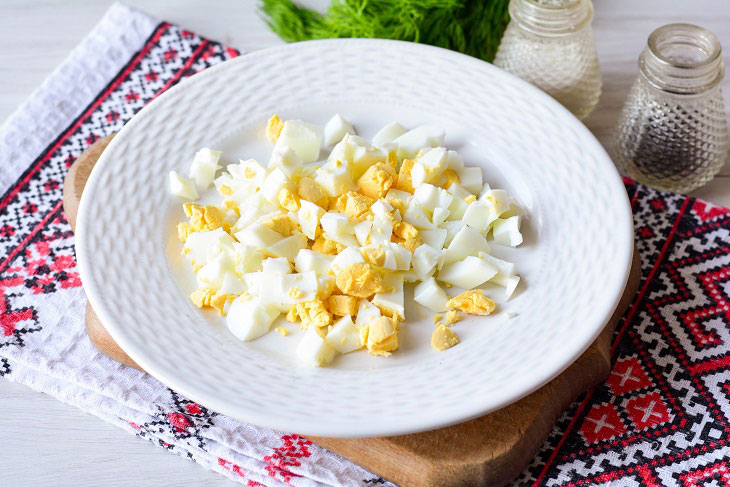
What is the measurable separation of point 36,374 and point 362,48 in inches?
42.5

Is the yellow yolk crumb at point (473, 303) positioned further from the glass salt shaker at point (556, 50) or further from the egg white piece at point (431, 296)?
the glass salt shaker at point (556, 50)

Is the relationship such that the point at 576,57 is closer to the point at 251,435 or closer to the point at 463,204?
the point at 463,204

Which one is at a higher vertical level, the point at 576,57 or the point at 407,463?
the point at 576,57

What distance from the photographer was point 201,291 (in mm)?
1847

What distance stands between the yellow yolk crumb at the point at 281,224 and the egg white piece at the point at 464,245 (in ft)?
1.07

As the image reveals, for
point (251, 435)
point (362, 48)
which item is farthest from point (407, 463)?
point (362, 48)

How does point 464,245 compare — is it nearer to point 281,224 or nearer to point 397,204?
point 397,204

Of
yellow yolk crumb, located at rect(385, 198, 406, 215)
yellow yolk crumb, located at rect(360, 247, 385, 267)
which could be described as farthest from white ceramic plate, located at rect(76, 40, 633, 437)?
yellow yolk crumb, located at rect(385, 198, 406, 215)

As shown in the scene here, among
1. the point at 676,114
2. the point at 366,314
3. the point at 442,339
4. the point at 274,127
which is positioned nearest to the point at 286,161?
the point at 274,127

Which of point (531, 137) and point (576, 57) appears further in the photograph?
point (576, 57)

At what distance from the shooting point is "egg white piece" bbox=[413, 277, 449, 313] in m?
1.80

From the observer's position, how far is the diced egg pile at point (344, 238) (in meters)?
1.77

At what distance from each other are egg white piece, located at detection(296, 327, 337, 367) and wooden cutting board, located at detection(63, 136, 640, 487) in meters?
0.15

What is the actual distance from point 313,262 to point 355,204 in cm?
17
